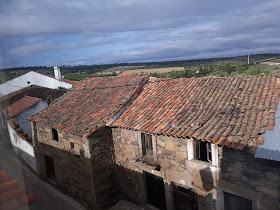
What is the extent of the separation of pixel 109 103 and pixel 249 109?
248 inches

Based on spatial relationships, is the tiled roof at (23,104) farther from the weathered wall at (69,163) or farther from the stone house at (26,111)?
the weathered wall at (69,163)

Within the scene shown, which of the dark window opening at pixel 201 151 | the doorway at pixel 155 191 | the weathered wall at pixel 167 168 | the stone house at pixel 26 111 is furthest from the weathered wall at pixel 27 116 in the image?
the dark window opening at pixel 201 151

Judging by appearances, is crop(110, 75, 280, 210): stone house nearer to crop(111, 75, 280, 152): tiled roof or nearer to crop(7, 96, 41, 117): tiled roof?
crop(111, 75, 280, 152): tiled roof

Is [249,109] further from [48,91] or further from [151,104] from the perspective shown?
[48,91]

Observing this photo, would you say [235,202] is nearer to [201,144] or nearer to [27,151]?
[201,144]

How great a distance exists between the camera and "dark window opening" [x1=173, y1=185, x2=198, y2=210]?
7.86 meters

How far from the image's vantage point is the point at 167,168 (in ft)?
27.0

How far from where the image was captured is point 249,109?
715cm

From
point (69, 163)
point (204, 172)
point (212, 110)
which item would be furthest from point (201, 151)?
point (69, 163)

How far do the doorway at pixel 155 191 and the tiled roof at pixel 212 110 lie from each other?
2.36m

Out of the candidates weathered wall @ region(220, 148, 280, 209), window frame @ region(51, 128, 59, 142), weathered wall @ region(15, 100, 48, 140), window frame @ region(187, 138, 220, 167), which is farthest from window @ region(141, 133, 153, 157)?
weathered wall @ region(15, 100, 48, 140)

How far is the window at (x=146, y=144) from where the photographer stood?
8.88 metres

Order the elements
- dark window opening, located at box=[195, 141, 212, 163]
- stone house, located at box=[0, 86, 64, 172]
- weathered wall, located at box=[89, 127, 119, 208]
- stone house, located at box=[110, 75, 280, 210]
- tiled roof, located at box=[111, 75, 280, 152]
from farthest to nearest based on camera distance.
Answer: stone house, located at box=[0, 86, 64, 172] → weathered wall, located at box=[89, 127, 119, 208] → dark window opening, located at box=[195, 141, 212, 163] → tiled roof, located at box=[111, 75, 280, 152] → stone house, located at box=[110, 75, 280, 210]

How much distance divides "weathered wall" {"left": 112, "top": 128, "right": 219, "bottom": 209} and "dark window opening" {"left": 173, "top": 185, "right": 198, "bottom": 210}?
1.08 feet
